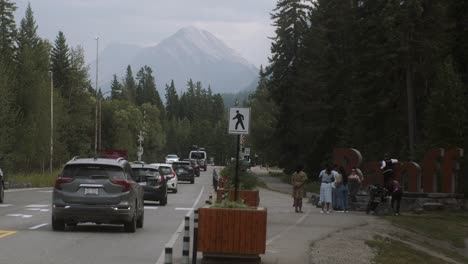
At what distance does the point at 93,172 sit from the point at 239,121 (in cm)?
437

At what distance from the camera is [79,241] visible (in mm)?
17438

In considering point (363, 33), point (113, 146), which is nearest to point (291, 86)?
point (363, 33)

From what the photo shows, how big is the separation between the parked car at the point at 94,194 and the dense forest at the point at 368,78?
25370mm

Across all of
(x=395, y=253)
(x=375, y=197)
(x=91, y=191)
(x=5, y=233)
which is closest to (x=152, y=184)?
(x=375, y=197)

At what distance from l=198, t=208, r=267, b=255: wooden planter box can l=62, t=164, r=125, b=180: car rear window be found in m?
6.11

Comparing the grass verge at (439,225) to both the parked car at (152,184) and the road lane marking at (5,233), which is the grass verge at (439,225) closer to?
the parked car at (152,184)

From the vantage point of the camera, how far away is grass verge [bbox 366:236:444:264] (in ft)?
55.2

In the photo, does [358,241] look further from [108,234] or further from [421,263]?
[108,234]

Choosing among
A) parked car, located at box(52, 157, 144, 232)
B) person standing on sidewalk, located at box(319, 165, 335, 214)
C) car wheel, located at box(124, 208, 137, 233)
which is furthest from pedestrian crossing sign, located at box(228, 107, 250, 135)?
person standing on sidewalk, located at box(319, 165, 335, 214)

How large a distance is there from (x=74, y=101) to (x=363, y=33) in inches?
2702

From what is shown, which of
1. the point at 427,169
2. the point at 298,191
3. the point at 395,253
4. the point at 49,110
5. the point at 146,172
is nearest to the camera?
the point at 395,253

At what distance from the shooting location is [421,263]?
17.8 m

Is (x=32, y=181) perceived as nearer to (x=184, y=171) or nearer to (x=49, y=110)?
(x=184, y=171)

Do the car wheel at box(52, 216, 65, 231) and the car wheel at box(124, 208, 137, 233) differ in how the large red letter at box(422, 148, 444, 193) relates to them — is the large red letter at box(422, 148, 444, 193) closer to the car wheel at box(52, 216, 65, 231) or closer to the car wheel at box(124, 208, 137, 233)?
the car wheel at box(124, 208, 137, 233)
